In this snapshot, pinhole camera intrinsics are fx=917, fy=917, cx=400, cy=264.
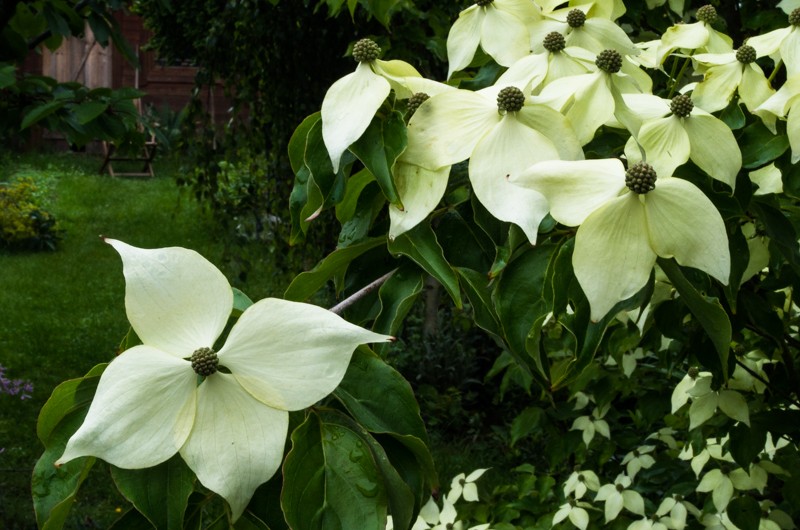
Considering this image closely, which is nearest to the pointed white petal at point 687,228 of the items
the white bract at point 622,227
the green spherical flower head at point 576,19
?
the white bract at point 622,227

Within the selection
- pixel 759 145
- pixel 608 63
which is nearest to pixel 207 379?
pixel 608 63

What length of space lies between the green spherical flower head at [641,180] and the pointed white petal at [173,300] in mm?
247

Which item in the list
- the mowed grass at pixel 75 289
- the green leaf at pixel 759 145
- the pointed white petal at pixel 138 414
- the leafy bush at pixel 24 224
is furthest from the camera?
the leafy bush at pixel 24 224

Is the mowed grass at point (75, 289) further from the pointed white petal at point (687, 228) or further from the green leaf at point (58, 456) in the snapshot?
the pointed white petal at point (687, 228)

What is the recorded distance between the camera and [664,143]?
656mm

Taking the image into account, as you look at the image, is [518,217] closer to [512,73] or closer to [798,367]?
[512,73]

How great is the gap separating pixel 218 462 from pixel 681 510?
1258mm

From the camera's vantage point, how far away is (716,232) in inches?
21.5

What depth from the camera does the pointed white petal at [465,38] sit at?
2.72 feet

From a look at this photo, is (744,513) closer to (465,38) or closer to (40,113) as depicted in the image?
(465,38)

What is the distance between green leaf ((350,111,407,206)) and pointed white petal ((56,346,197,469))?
18 centimetres

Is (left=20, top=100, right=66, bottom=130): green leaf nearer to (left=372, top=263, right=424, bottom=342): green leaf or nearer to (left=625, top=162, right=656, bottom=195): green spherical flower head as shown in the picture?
(left=372, top=263, right=424, bottom=342): green leaf

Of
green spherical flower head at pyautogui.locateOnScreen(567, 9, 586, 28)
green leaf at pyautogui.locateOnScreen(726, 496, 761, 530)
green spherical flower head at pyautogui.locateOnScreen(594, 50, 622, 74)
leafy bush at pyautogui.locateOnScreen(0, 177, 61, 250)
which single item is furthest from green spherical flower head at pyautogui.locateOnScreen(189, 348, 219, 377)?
leafy bush at pyautogui.locateOnScreen(0, 177, 61, 250)

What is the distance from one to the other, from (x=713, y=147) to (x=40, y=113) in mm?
1808
